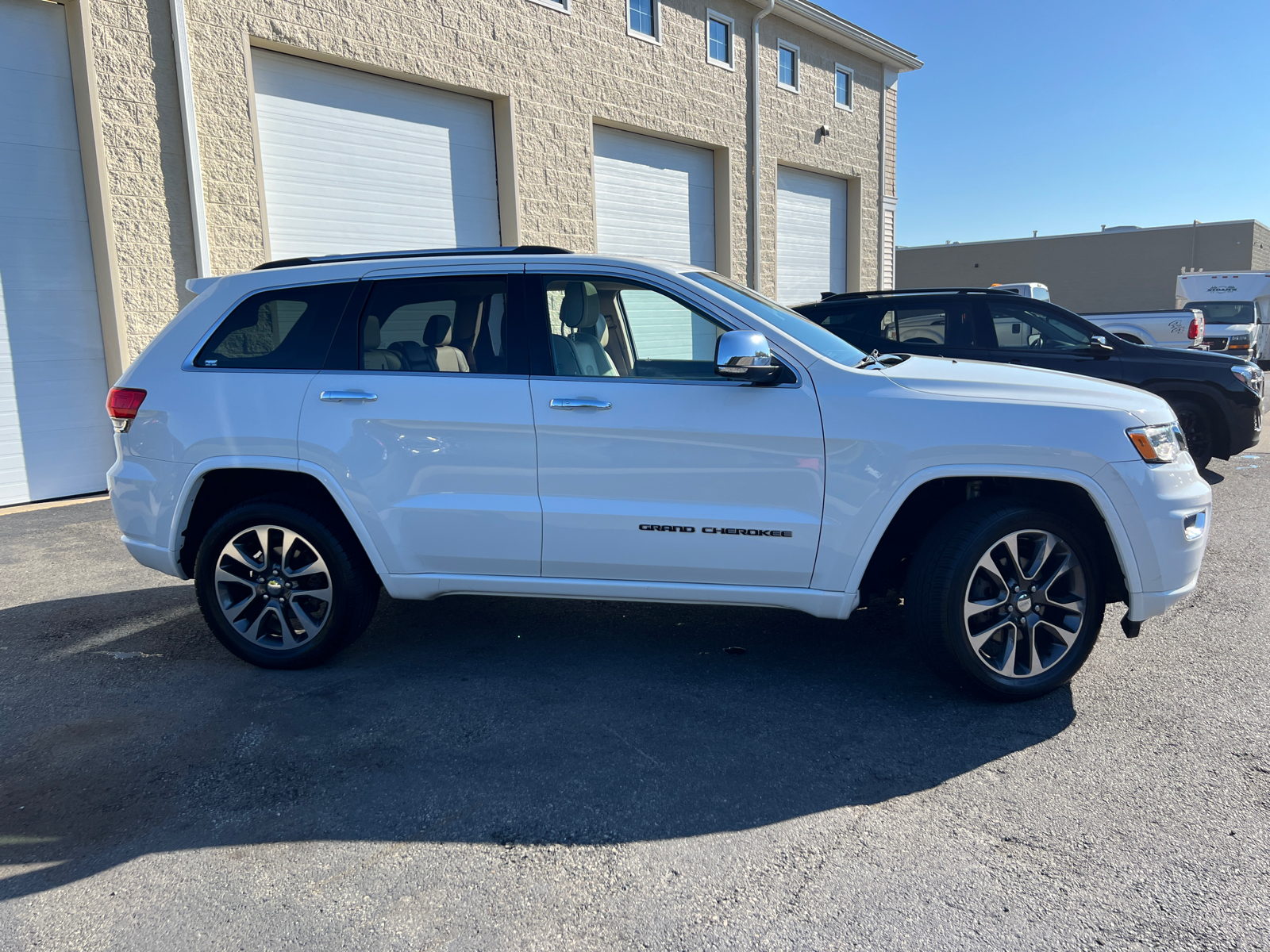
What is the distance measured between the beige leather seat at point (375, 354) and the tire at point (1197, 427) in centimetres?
772

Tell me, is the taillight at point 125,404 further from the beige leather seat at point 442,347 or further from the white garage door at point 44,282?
the white garage door at point 44,282

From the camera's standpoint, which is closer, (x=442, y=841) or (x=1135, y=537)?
(x=442, y=841)

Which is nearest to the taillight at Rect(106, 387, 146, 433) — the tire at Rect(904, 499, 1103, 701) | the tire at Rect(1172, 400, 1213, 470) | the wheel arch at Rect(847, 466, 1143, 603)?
the wheel arch at Rect(847, 466, 1143, 603)

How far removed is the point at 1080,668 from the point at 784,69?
1627cm

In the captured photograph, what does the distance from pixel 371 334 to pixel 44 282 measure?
6.35 meters

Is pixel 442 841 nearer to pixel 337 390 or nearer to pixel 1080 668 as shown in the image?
pixel 337 390

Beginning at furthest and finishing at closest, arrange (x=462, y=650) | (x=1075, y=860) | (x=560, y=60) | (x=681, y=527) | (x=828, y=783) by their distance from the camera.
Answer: (x=560, y=60) < (x=462, y=650) < (x=681, y=527) < (x=828, y=783) < (x=1075, y=860)

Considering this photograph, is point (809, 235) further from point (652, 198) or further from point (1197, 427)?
point (1197, 427)

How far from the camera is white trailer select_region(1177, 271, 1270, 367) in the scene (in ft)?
80.0

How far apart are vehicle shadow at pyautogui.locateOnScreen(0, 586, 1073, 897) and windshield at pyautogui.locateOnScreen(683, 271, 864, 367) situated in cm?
147

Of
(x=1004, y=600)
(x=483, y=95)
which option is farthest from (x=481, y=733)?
(x=483, y=95)

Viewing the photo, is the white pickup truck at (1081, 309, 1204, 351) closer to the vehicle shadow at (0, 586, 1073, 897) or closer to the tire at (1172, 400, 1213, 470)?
the tire at (1172, 400, 1213, 470)

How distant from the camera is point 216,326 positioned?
14.1 ft

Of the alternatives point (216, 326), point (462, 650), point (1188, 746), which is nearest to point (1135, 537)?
point (1188, 746)
